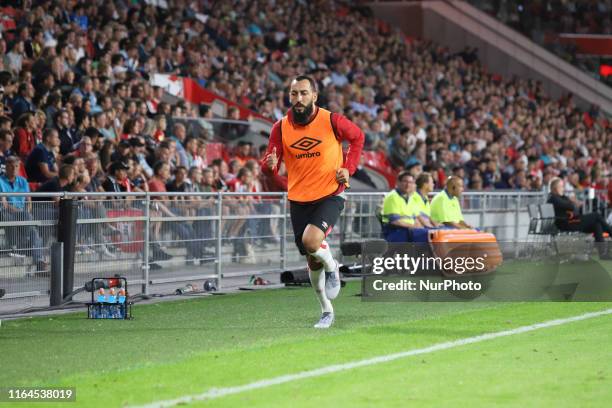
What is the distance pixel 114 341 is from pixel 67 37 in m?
10.4

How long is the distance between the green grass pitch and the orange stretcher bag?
2.34m

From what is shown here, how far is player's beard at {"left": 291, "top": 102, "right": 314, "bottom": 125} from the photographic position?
1146 cm

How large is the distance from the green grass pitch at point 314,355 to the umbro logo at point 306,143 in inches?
67.7

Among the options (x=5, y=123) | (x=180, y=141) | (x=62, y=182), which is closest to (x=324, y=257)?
(x=62, y=182)

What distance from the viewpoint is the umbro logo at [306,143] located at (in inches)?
455

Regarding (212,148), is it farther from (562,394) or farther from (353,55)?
(562,394)

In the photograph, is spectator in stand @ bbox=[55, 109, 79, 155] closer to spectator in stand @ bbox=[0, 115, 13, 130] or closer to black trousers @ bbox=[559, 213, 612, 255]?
spectator in stand @ bbox=[0, 115, 13, 130]

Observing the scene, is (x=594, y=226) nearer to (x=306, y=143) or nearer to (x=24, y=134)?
(x=24, y=134)

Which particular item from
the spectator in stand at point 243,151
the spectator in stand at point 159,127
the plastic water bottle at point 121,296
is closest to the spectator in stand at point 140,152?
the spectator in stand at point 159,127

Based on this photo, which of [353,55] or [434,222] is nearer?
[434,222]

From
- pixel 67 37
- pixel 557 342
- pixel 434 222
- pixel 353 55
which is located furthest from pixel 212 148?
pixel 557 342

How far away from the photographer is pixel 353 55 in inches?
1239

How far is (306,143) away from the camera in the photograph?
11.6 m

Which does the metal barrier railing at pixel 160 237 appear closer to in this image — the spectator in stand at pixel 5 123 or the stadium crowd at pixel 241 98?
the stadium crowd at pixel 241 98
